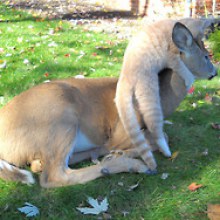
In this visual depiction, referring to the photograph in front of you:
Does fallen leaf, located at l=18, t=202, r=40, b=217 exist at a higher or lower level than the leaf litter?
lower

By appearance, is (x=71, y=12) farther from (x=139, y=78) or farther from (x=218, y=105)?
(x=139, y=78)

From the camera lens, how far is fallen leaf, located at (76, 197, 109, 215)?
113 inches

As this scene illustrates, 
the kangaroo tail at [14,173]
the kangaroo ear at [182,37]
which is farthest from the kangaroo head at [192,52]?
the kangaroo tail at [14,173]

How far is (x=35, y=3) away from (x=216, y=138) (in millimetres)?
9675

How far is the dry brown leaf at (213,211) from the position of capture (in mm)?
2727

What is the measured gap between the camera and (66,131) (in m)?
3.31

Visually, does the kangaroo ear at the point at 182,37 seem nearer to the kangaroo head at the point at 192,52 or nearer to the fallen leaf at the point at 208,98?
the kangaroo head at the point at 192,52

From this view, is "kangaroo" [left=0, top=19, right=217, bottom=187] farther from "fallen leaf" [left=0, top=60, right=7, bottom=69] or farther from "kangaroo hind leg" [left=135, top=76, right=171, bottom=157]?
"fallen leaf" [left=0, top=60, right=7, bottom=69]

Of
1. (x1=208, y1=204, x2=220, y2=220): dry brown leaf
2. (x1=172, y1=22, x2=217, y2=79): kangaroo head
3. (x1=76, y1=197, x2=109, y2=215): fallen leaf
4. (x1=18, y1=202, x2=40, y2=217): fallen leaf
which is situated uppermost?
(x1=172, y1=22, x2=217, y2=79): kangaroo head

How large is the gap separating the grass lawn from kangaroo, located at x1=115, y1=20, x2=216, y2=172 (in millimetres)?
300

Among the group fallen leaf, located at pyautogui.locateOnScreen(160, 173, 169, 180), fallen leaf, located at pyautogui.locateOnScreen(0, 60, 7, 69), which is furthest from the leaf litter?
fallen leaf, located at pyautogui.locateOnScreen(0, 60, 7, 69)

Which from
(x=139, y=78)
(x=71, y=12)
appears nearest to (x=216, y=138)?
(x=139, y=78)

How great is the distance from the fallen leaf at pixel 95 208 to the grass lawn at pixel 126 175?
4cm

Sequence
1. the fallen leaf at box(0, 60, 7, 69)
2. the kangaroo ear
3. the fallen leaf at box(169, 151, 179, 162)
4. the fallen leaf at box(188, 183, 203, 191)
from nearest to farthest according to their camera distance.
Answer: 1. the fallen leaf at box(188, 183, 203, 191)
2. the kangaroo ear
3. the fallen leaf at box(169, 151, 179, 162)
4. the fallen leaf at box(0, 60, 7, 69)
